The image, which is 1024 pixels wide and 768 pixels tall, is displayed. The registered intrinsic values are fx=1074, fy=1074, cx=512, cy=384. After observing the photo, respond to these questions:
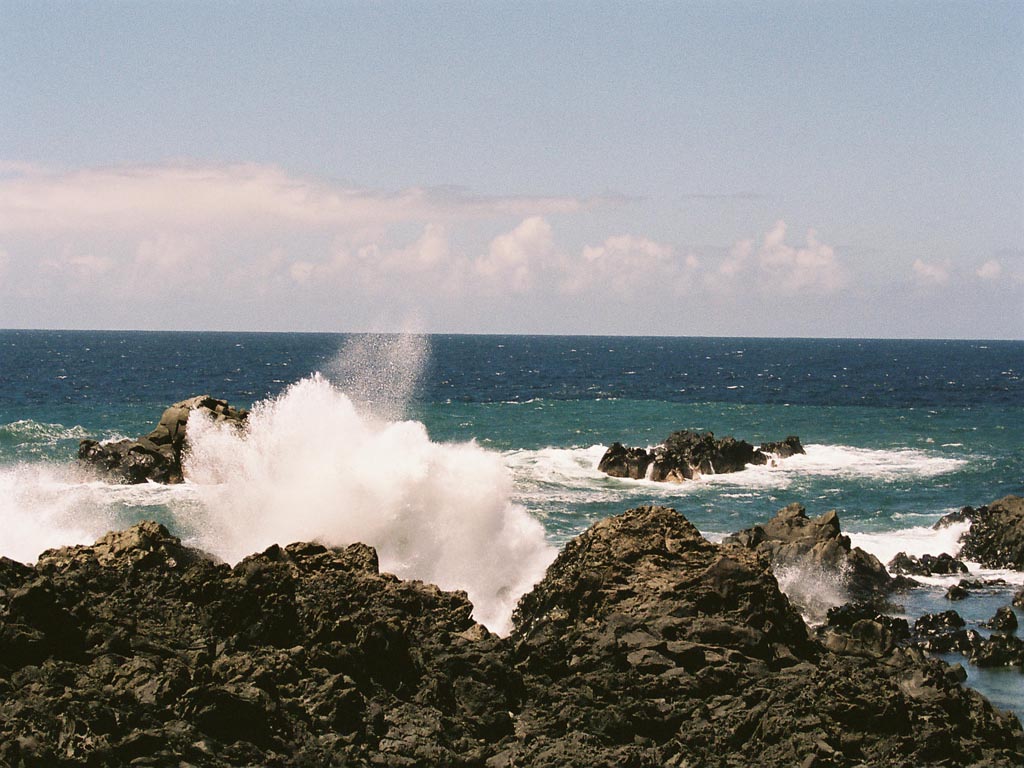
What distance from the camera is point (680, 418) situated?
247 feet

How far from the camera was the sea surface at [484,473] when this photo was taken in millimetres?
27391

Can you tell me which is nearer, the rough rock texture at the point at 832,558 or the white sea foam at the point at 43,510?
the rough rock texture at the point at 832,558

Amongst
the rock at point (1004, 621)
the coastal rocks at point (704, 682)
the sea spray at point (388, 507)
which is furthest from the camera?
the sea spray at point (388, 507)

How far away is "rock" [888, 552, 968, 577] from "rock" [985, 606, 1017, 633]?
529cm

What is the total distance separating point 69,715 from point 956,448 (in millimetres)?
55530

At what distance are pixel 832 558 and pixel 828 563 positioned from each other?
0.65 ft

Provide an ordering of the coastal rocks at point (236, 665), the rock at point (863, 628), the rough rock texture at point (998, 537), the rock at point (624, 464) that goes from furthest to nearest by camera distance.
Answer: the rock at point (624, 464), the rough rock texture at point (998, 537), the rock at point (863, 628), the coastal rocks at point (236, 665)

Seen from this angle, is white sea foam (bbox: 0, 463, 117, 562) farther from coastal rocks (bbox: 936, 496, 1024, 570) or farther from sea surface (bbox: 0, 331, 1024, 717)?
coastal rocks (bbox: 936, 496, 1024, 570)

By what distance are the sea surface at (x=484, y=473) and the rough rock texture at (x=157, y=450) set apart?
80 centimetres

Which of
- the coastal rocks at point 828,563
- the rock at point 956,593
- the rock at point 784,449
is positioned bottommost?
the rock at point 956,593

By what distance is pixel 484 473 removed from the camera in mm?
29250

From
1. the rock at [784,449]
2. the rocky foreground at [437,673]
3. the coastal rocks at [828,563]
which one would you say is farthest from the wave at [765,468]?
the rocky foreground at [437,673]

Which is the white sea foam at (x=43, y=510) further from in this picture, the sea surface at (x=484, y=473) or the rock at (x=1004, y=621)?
the rock at (x=1004, y=621)

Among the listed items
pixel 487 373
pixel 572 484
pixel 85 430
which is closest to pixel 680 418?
pixel 572 484
